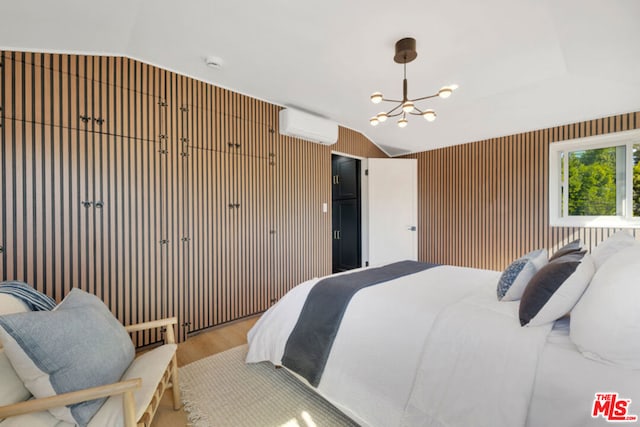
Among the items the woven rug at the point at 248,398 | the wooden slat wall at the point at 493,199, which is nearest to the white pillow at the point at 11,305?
the woven rug at the point at 248,398

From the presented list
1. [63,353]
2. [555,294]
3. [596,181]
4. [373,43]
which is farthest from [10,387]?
[596,181]

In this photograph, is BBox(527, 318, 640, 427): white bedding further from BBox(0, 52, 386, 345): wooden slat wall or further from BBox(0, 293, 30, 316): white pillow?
BBox(0, 52, 386, 345): wooden slat wall

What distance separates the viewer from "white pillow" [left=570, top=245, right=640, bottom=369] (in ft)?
3.11

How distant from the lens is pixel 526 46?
219cm

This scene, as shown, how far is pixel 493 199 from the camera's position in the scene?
4.08 meters

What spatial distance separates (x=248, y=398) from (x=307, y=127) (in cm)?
295

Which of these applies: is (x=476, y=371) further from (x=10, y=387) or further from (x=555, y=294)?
(x=10, y=387)

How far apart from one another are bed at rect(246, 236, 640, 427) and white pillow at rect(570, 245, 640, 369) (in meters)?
0.05

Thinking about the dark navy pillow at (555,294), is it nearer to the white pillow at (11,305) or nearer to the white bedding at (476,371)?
the white bedding at (476,371)

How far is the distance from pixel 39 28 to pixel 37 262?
1635 mm

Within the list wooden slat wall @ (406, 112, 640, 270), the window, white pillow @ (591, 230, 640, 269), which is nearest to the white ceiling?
the window

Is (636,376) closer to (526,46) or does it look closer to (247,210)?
(526,46)

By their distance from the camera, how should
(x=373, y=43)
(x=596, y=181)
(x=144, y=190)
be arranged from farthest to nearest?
(x=596, y=181) → (x=144, y=190) → (x=373, y=43)

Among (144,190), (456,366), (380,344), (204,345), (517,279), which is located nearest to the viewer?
(456,366)
